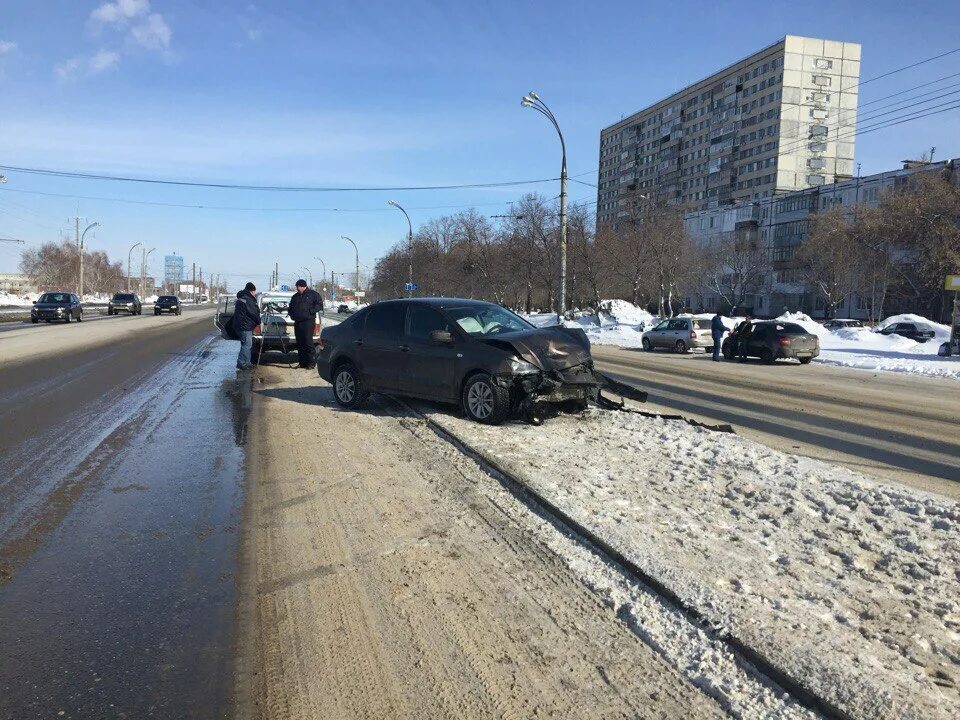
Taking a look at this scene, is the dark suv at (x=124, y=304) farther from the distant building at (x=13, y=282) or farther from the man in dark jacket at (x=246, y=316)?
the distant building at (x=13, y=282)

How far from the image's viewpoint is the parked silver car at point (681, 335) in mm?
28531

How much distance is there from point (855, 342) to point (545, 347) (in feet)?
98.7

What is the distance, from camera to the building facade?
68.2 meters

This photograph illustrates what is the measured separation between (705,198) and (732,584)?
4888 inches

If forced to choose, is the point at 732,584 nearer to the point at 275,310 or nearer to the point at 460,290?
the point at 275,310

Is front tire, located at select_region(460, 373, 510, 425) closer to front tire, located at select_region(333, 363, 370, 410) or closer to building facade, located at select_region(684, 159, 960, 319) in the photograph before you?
front tire, located at select_region(333, 363, 370, 410)

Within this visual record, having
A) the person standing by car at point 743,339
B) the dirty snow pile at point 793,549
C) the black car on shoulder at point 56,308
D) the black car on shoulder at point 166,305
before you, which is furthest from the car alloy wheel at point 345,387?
the black car on shoulder at point 166,305

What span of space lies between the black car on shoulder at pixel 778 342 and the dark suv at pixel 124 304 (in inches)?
1809

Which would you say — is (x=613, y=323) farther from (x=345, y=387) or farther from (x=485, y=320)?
(x=485, y=320)

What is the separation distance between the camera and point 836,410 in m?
11.6

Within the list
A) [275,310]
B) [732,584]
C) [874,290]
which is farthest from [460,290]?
[732,584]

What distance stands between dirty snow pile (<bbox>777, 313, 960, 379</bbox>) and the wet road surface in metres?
20.6

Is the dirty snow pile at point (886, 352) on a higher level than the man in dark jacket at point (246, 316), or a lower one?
lower

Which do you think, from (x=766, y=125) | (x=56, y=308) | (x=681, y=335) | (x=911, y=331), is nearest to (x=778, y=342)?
(x=681, y=335)
